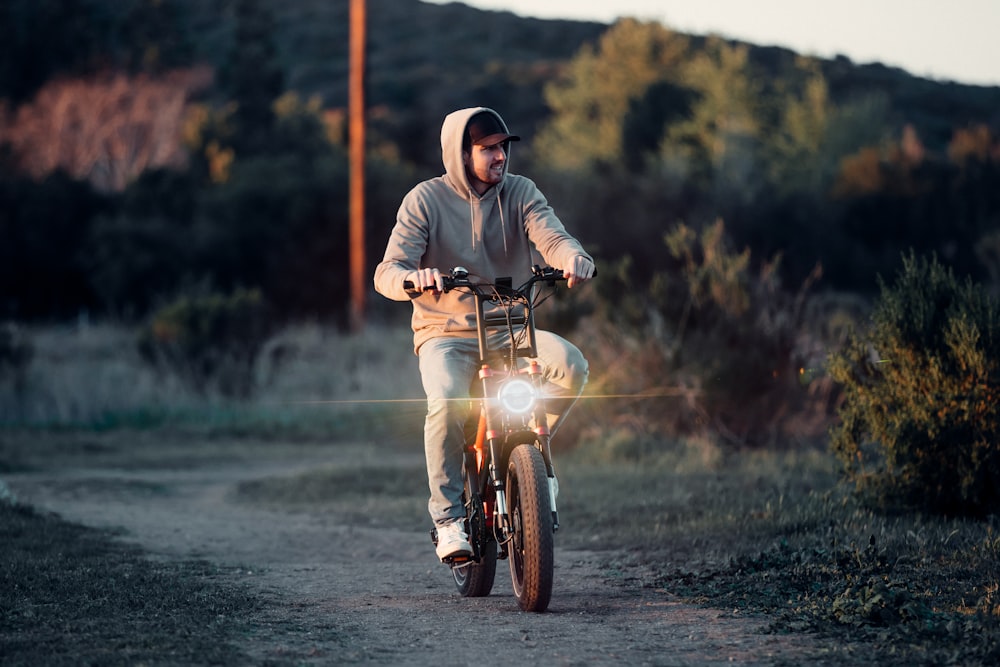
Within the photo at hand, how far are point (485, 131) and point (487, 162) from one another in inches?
5.7

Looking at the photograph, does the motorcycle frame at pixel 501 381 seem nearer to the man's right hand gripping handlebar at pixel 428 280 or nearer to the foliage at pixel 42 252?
the man's right hand gripping handlebar at pixel 428 280

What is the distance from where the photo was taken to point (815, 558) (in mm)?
6652

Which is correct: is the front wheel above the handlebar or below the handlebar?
below

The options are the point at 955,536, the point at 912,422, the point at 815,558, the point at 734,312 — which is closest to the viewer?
the point at 815,558

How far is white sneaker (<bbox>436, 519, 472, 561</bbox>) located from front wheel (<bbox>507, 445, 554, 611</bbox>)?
0.33 meters

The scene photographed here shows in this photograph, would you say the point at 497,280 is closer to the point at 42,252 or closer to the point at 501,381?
the point at 501,381

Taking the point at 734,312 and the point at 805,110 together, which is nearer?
the point at 734,312

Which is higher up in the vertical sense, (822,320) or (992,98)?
(992,98)

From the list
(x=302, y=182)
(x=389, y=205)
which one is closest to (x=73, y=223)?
(x=302, y=182)

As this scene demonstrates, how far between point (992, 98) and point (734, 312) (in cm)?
7607

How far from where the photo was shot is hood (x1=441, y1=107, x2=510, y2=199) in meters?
6.28

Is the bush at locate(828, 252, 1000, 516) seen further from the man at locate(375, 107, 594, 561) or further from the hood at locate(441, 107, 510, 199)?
the hood at locate(441, 107, 510, 199)

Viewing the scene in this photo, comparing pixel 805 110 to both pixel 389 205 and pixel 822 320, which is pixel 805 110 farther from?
pixel 822 320

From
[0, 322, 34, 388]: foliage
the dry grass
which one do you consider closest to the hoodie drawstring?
the dry grass
